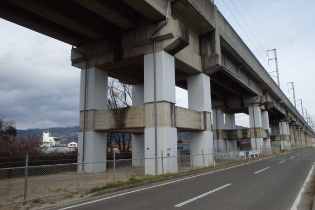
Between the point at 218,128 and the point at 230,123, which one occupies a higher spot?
the point at 230,123

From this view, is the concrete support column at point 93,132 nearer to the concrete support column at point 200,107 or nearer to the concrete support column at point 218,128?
the concrete support column at point 200,107

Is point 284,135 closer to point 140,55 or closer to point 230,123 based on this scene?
point 230,123

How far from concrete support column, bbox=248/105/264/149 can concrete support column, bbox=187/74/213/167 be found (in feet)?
73.5

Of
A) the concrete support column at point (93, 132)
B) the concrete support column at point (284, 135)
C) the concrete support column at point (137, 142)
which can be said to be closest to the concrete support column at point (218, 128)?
the concrete support column at point (137, 142)

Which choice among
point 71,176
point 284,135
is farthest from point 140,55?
point 284,135

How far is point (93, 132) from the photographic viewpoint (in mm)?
20812

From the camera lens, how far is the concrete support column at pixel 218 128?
46.0 meters

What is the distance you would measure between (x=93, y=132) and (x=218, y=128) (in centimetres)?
3074

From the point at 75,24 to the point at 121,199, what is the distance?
14.1 meters

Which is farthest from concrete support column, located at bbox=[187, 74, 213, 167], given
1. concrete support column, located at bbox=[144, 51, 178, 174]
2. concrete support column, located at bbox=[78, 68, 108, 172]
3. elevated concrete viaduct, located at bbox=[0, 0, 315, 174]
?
concrete support column, located at bbox=[78, 68, 108, 172]

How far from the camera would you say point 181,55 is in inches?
816

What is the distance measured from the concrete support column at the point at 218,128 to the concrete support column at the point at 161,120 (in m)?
29.4

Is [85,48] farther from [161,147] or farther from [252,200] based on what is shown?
[252,200]

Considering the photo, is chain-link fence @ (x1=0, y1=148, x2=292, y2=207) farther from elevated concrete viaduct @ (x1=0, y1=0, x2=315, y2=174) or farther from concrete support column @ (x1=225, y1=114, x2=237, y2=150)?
concrete support column @ (x1=225, y1=114, x2=237, y2=150)
